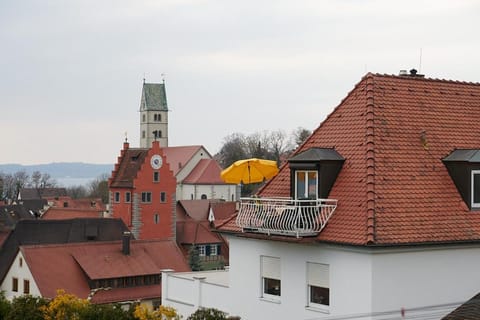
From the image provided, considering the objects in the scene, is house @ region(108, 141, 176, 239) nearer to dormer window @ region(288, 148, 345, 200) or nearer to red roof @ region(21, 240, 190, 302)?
red roof @ region(21, 240, 190, 302)

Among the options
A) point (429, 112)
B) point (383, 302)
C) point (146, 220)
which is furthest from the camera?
point (146, 220)

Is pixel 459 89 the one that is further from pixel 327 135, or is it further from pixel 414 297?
pixel 414 297

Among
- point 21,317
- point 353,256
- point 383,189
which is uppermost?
point 383,189

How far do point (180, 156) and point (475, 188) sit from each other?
114 metres

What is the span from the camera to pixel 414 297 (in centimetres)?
1781

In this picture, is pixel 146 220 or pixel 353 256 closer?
pixel 353 256

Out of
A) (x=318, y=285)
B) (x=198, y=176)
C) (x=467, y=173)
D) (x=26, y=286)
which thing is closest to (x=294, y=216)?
(x=318, y=285)

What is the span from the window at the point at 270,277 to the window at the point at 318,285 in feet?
3.56

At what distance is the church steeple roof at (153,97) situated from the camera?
162 m

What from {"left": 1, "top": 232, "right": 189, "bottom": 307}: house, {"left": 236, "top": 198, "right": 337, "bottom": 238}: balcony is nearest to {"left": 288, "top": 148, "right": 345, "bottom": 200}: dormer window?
{"left": 236, "top": 198, "right": 337, "bottom": 238}: balcony

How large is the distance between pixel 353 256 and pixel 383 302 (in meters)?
1.09

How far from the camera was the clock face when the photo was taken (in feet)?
273

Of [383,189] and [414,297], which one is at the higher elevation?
[383,189]

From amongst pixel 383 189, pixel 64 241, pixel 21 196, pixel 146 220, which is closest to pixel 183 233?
pixel 146 220
